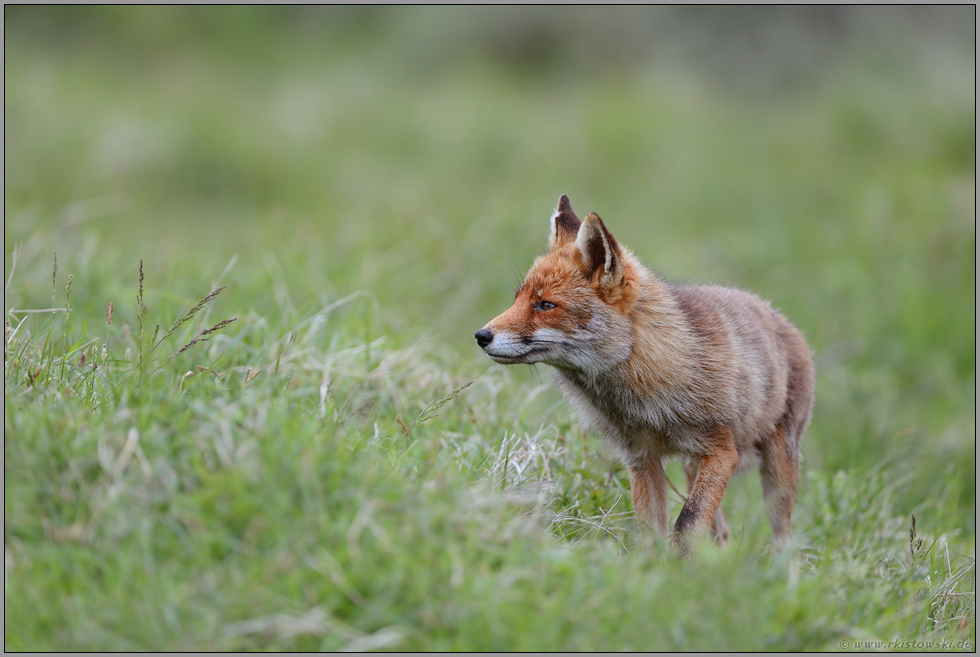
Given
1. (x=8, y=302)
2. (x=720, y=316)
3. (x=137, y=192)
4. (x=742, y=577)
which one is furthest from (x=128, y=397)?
(x=137, y=192)

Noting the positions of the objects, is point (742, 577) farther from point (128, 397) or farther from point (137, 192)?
point (137, 192)

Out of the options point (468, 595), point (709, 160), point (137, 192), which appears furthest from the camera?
point (709, 160)

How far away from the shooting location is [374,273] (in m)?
8.40

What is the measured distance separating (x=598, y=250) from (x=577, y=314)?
1.26 ft

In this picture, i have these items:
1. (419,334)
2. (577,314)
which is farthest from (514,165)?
(577,314)

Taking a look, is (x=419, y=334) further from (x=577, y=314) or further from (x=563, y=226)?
(x=577, y=314)

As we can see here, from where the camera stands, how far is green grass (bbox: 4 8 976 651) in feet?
10.6

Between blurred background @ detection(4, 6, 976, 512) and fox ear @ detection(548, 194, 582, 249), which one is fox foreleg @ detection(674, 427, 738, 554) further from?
blurred background @ detection(4, 6, 976, 512)

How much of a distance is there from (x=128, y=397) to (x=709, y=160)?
1323cm

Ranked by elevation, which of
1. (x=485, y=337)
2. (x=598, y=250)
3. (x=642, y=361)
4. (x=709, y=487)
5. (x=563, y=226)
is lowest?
(x=709, y=487)

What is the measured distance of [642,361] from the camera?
4734 mm

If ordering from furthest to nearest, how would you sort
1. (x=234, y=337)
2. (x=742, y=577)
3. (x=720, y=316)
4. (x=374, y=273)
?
(x=374, y=273) → (x=234, y=337) → (x=720, y=316) → (x=742, y=577)

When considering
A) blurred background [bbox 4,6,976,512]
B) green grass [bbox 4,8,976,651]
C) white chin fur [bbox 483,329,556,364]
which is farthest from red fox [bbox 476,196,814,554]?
blurred background [bbox 4,6,976,512]

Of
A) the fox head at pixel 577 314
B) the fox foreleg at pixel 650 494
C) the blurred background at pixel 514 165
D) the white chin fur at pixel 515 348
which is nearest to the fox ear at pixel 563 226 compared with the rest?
the fox head at pixel 577 314
